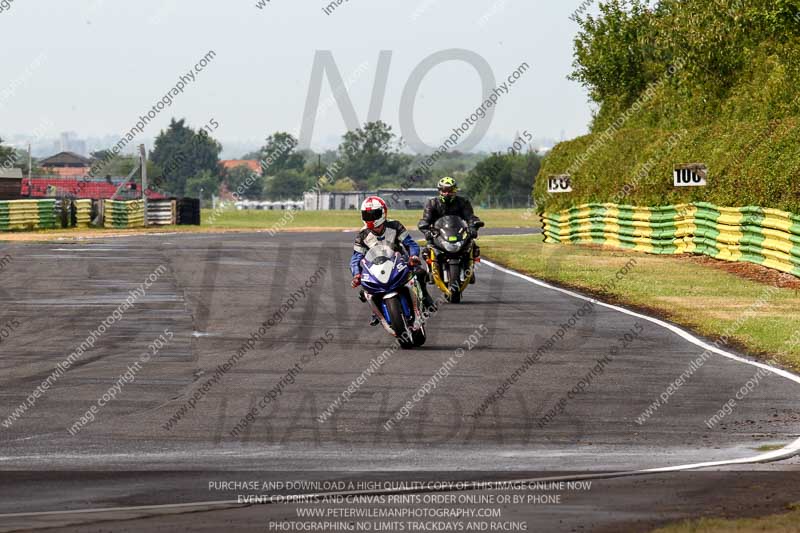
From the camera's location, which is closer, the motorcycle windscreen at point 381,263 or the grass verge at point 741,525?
the grass verge at point 741,525

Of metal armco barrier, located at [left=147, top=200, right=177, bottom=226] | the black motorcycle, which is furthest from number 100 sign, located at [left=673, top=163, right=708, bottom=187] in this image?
metal armco barrier, located at [left=147, top=200, right=177, bottom=226]

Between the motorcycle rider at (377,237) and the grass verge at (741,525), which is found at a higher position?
the motorcycle rider at (377,237)

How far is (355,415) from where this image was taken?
11.6 m

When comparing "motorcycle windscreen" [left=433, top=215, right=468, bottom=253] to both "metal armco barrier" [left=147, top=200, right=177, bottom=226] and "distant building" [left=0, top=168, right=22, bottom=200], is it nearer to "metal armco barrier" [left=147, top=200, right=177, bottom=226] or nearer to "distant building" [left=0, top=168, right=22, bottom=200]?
"metal armco barrier" [left=147, top=200, right=177, bottom=226]

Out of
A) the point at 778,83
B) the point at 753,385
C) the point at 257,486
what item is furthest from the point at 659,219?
the point at 257,486

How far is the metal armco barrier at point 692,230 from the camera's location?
2931 centimetres

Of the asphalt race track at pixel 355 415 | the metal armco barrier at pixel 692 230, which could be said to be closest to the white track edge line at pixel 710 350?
the asphalt race track at pixel 355 415

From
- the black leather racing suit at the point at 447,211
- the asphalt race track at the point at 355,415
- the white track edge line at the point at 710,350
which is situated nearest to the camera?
the asphalt race track at the point at 355,415

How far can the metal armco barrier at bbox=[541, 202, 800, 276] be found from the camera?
29.3 metres

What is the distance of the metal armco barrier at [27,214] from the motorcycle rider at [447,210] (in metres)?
44.2

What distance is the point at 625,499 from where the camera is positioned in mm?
7711

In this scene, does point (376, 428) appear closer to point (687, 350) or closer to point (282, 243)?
point (687, 350)

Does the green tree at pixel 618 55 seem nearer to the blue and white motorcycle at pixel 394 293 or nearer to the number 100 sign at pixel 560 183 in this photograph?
the number 100 sign at pixel 560 183

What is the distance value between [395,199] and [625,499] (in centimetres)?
18819
